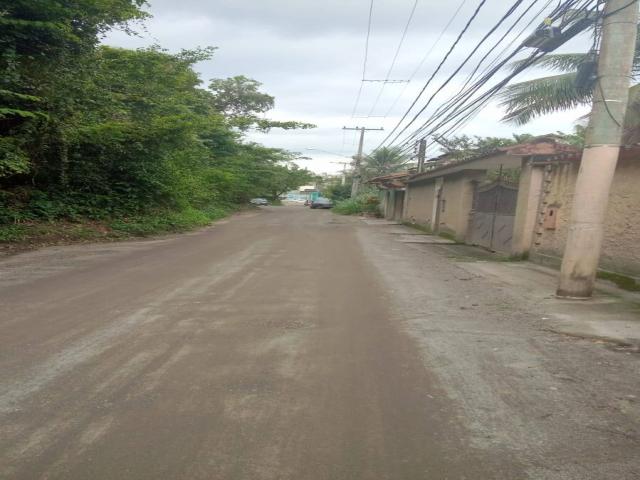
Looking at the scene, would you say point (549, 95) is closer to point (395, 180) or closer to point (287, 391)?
point (287, 391)

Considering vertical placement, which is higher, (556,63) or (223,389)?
(556,63)

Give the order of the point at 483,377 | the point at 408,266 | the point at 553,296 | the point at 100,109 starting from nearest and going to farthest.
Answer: the point at 483,377 → the point at 553,296 → the point at 408,266 → the point at 100,109

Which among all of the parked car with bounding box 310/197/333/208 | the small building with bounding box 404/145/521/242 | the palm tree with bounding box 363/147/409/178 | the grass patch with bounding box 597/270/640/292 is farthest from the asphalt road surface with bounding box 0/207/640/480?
the parked car with bounding box 310/197/333/208

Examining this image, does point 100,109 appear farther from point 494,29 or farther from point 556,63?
point 556,63

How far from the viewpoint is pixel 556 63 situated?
1455 centimetres

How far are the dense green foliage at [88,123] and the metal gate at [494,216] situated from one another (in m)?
9.88

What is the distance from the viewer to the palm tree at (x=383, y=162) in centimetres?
4797

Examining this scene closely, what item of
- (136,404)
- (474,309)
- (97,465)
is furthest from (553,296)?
(97,465)

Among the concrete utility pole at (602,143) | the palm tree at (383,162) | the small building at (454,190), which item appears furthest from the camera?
the palm tree at (383,162)

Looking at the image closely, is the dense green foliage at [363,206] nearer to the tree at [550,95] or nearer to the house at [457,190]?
the house at [457,190]

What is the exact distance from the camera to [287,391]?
423cm

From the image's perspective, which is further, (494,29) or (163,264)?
(163,264)

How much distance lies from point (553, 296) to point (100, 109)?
14.1m

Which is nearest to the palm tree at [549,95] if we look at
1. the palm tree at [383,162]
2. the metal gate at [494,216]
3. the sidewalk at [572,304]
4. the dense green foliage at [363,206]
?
the metal gate at [494,216]
